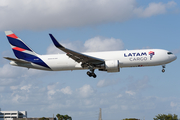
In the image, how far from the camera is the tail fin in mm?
51156

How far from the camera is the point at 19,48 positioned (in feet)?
172

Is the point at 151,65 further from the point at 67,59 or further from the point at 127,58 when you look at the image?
the point at 67,59

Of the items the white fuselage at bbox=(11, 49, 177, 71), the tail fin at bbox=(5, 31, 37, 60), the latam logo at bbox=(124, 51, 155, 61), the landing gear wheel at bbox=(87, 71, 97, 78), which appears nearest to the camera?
the latam logo at bbox=(124, 51, 155, 61)

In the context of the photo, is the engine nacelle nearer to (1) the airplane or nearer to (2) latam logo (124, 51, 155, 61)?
(1) the airplane

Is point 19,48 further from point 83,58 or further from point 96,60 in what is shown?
point 96,60

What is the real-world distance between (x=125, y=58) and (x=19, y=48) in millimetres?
20164

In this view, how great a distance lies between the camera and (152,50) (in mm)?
47156

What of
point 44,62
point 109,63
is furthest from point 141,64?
point 44,62

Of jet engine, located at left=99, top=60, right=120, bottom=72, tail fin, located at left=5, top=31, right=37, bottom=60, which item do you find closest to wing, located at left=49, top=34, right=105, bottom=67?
jet engine, located at left=99, top=60, right=120, bottom=72

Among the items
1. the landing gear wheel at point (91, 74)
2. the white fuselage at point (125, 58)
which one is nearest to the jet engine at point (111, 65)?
the white fuselage at point (125, 58)

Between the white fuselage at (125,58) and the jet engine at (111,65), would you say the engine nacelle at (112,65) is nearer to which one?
the jet engine at (111,65)

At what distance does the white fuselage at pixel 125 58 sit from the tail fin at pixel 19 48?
366 centimetres

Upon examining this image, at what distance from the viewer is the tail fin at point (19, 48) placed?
51156mm

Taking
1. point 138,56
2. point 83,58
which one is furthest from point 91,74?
point 138,56
